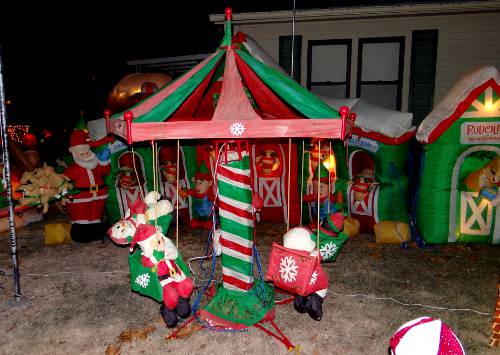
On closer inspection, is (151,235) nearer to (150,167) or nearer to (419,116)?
(150,167)

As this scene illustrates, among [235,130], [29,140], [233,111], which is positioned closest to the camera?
[235,130]

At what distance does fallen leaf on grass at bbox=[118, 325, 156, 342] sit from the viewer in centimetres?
479

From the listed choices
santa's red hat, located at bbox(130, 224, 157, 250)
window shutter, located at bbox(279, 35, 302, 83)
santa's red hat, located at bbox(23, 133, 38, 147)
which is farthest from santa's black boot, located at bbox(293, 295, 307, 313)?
santa's red hat, located at bbox(23, 133, 38, 147)

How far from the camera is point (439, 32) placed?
10.1 metres

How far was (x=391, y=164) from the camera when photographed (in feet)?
26.1

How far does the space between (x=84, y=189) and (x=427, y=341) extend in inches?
265

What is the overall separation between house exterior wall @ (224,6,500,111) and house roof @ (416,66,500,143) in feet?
9.12

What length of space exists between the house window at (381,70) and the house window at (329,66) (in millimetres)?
374

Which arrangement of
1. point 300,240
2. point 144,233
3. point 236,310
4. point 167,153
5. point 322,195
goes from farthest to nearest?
point 167,153 → point 322,195 → point 236,310 → point 300,240 → point 144,233

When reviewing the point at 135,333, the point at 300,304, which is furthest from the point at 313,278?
the point at 135,333

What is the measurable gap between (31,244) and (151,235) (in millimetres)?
4639

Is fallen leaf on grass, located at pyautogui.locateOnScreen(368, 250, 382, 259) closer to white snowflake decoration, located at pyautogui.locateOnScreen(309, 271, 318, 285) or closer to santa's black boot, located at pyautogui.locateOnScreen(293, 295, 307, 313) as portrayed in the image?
santa's black boot, located at pyautogui.locateOnScreen(293, 295, 307, 313)

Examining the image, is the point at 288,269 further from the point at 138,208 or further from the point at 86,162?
the point at 86,162

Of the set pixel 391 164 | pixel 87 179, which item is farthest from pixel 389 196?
pixel 87 179
